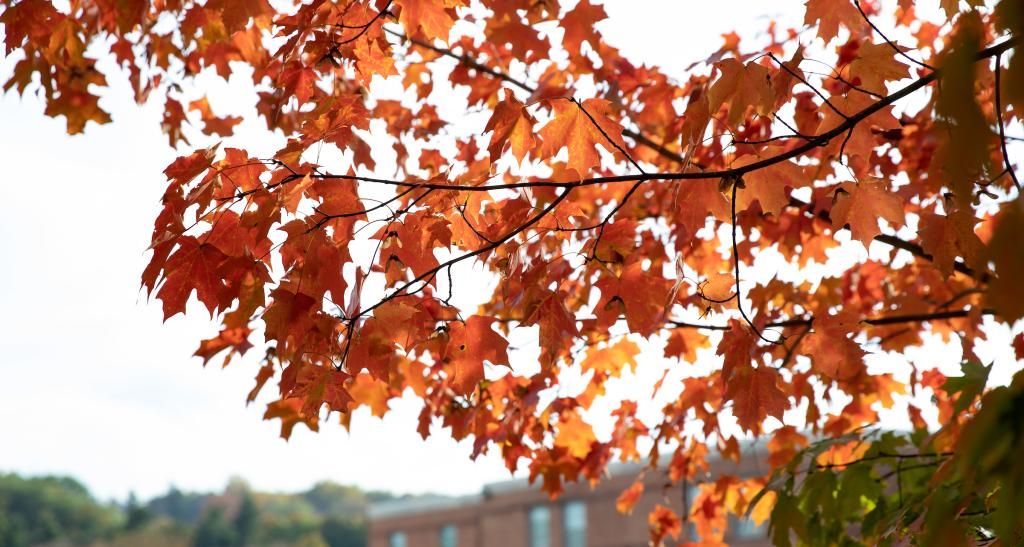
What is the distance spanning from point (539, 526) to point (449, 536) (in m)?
4.86

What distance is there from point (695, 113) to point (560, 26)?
1932mm

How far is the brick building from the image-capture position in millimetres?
27109

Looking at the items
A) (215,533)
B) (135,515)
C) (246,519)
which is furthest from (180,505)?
(215,533)

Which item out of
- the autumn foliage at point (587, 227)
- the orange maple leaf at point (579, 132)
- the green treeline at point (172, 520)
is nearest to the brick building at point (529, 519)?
the autumn foliage at point (587, 227)

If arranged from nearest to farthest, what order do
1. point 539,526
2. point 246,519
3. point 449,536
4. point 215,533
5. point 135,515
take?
point 539,526
point 449,536
point 215,533
point 135,515
point 246,519

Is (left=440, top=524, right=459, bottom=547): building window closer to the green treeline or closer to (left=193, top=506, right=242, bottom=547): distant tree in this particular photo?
the green treeline

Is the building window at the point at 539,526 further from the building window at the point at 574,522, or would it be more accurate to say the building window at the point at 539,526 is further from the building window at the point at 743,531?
the building window at the point at 743,531

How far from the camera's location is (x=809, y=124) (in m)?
4.94

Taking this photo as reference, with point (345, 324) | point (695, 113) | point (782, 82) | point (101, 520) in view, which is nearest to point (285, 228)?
point (345, 324)

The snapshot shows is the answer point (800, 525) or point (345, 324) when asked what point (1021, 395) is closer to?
point (345, 324)

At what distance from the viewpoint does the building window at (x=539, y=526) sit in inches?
1202

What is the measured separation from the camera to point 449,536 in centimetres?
3459

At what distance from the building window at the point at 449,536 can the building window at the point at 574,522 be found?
5617 millimetres

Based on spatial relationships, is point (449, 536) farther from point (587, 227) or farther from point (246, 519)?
point (246, 519)
